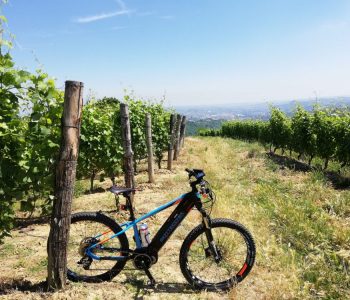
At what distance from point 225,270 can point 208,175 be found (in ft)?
22.8

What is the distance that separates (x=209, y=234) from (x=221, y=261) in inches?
20.3

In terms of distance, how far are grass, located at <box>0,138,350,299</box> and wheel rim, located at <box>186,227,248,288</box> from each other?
18cm

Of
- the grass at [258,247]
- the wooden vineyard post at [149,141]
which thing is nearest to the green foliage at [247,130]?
the wooden vineyard post at [149,141]

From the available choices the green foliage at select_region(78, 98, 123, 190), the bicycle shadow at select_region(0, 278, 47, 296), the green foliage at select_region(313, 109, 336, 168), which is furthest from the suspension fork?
the green foliage at select_region(313, 109, 336, 168)

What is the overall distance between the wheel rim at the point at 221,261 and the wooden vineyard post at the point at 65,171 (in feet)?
5.10

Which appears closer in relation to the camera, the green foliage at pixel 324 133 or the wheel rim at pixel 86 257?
the wheel rim at pixel 86 257

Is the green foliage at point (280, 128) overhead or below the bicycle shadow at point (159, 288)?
overhead

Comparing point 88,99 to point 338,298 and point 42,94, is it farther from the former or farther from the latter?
point 338,298

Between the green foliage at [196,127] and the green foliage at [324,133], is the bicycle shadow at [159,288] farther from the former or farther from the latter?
the green foliage at [196,127]

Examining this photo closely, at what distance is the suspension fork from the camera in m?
4.29

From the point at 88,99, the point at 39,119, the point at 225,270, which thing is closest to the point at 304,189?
the point at 225,270

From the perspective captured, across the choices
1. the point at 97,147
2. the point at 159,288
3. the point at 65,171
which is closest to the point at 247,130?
the point at 97,147

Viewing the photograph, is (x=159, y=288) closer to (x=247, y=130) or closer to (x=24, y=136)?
(x=24, y=136)

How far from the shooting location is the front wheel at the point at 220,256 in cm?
441
